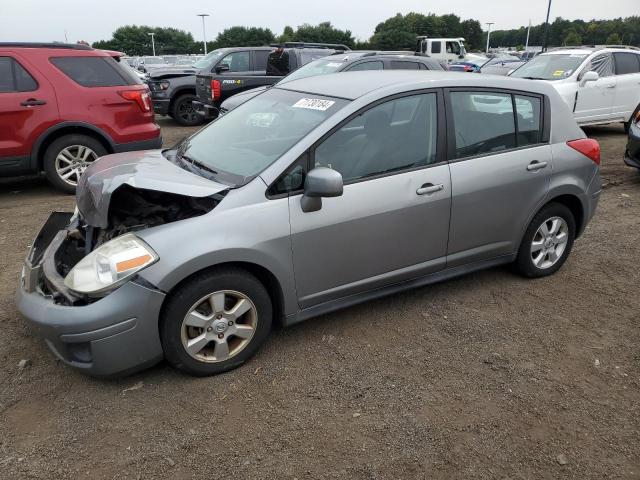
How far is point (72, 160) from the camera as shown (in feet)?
21.6

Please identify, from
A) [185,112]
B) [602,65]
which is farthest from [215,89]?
[602,65]

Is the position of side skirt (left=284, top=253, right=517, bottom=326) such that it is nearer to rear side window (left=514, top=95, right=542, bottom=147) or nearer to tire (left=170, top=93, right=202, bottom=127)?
rear side window (left=514, top=95, right=542, bottom=147)

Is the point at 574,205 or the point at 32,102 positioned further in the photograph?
the point at 32,102

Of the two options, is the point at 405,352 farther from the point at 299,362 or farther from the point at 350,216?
the point at 350,216

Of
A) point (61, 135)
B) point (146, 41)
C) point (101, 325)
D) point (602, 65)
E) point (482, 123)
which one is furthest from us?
point (146, 41)

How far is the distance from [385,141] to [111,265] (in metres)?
1.82

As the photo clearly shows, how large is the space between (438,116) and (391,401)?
74.5 inches

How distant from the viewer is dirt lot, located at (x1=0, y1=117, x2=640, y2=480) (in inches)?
96.8

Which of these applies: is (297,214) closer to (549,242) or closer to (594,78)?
(549,242)

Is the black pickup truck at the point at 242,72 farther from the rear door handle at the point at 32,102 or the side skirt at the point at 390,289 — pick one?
the side skirt at the point at 390,289

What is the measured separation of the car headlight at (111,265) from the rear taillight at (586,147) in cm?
331

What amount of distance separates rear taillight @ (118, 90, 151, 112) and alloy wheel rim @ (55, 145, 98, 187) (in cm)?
83

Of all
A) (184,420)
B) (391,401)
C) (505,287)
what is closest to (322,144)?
(391,401)

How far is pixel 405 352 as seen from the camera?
3.31 metres
